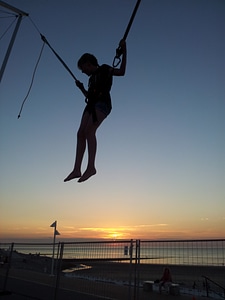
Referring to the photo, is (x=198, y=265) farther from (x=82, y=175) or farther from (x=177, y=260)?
(x=82, y=175)

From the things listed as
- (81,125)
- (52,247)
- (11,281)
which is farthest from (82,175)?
(11,281)

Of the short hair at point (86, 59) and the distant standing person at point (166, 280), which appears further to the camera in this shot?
the distant standing person at point (166, 280)

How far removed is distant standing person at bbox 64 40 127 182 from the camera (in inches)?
148

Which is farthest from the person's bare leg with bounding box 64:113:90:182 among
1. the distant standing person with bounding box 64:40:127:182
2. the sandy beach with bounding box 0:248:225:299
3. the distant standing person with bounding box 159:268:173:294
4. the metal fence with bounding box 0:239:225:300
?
the distant standing person with bounding box 159:268:173:294

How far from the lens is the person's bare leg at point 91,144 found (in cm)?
377

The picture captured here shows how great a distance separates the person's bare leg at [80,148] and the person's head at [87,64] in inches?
23.6

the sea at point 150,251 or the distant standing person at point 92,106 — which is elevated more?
the distant standing person at point 92,106

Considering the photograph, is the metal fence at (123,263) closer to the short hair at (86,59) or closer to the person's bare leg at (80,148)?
the person's bare leg at (80,148)

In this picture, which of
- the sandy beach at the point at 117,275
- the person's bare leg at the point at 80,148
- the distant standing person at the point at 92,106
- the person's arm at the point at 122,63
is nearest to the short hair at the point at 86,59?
the distant standing person at the point at 92,106

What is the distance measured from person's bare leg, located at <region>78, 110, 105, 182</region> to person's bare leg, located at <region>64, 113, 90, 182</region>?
0.24 ft

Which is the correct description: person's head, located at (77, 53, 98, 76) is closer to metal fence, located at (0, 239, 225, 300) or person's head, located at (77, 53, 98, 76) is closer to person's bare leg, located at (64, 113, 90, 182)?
person's bare leg, located at (64, 113, 90, 182)

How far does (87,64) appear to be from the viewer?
3900mm

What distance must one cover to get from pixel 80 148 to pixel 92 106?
58 centimetres

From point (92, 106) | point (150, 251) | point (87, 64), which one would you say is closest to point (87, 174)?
point (92, 106)
